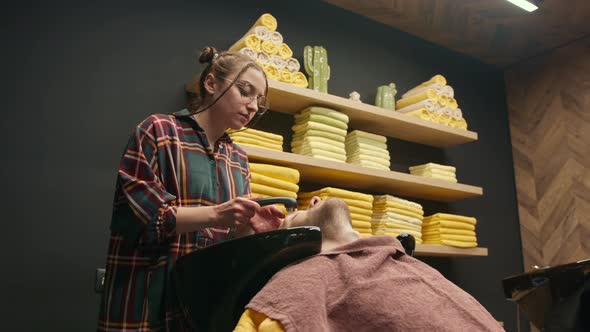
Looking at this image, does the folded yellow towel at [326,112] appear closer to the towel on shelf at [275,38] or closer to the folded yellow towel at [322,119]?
the folded yellow towel at [322,119]

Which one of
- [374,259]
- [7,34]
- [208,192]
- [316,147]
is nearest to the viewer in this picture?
[374,259]

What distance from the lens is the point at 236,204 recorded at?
1369 mm

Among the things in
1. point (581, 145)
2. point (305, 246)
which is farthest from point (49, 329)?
point (581, 145)

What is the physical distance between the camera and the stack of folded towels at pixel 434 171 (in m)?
3.23

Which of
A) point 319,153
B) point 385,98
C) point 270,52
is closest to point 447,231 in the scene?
point 385,98

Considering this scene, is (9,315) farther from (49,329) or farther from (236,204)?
(236,204)

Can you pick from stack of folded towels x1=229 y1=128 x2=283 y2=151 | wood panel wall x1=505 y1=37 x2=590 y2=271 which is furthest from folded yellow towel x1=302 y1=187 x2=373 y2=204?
wood panel wall x1=505 y1=37 x2=590 y2=271

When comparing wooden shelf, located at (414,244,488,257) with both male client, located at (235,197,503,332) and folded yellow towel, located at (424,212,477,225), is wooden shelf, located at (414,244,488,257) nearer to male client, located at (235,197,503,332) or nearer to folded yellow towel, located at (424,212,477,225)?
folded yellow towel, located at (424,212,477,225)

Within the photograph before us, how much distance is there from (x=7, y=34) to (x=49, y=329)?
1.27 metres

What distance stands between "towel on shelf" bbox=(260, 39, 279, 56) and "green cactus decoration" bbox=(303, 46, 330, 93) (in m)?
0.31

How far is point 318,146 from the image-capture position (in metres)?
2.72

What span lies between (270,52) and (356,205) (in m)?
0.93

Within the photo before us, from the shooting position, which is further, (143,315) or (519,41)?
(519,41)

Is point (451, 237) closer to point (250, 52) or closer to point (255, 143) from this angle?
point (255, 143)
